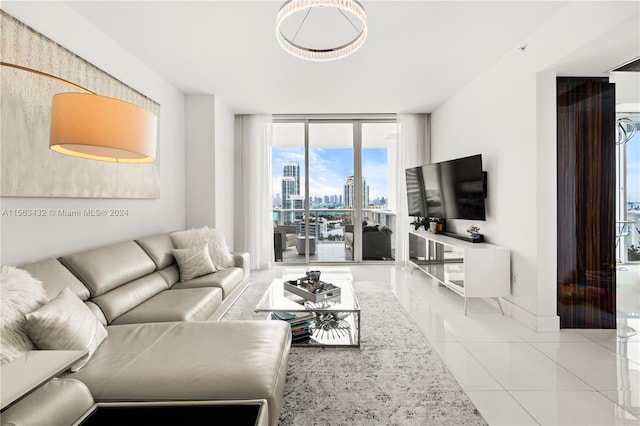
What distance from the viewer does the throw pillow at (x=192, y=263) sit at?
3.16 m

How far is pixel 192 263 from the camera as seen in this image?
319cm

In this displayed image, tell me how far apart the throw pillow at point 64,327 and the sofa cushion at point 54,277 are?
182mm

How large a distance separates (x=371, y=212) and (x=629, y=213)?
11.4 feet

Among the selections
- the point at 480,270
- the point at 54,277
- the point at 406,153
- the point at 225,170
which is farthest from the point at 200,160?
the point at 480,270

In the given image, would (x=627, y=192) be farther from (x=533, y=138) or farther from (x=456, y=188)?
(x=456, y=188)

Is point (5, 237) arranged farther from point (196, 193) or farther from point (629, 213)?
point (629, 213)

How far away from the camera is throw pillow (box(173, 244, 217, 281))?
10.4ft

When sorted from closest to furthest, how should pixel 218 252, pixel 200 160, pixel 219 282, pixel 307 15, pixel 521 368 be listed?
pixel 521 368 < pixel 307 15 < pixel 219 282 < pixel 218 252 < pixel 200 160

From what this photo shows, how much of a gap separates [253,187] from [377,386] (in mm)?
4131

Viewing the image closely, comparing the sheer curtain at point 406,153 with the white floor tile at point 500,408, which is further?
the sheer curtain at point 406,153

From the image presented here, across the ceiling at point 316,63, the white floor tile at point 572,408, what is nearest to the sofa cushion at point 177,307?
the white floor tile at point 572,408

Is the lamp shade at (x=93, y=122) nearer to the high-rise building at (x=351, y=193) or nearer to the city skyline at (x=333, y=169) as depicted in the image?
the city skyline at (x=333, y=169)

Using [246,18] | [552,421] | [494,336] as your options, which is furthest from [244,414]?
[246,18]

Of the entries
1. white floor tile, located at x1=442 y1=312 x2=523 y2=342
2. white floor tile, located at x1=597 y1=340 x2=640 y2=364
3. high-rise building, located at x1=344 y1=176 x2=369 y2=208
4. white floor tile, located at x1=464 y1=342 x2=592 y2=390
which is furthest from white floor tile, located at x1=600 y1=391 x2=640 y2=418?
high-rise building, located at x1=344 y1=176 x2=369 y2=208
